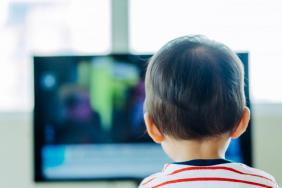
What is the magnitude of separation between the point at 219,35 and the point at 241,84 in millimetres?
1548

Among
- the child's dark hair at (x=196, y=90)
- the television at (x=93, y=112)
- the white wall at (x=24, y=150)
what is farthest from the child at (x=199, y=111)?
the white wall at (x=24, y=150)

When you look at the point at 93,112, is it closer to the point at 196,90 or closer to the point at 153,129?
the point at 153,129

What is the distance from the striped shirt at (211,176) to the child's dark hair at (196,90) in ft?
0.17

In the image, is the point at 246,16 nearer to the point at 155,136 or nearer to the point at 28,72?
the point at 28,72

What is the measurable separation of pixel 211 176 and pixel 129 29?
1634 mm

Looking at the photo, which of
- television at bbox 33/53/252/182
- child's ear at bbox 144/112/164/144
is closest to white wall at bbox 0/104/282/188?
television at bbox 33/53/252/182

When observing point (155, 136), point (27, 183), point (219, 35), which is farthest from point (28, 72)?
point (155, 136)

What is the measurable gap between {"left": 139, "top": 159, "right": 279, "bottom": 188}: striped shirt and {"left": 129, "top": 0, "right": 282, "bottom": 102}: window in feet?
5.18

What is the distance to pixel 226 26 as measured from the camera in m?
2.36

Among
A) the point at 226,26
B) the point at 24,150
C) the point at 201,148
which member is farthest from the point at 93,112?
the point at 226,26

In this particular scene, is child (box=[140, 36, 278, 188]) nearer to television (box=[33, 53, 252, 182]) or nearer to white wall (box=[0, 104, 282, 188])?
television (box=[33, 53, 252, 182])

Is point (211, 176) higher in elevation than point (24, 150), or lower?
higher

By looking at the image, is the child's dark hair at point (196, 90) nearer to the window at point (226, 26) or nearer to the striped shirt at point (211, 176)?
the striped shirt at point (211, 176)

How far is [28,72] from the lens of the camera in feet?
7.78
